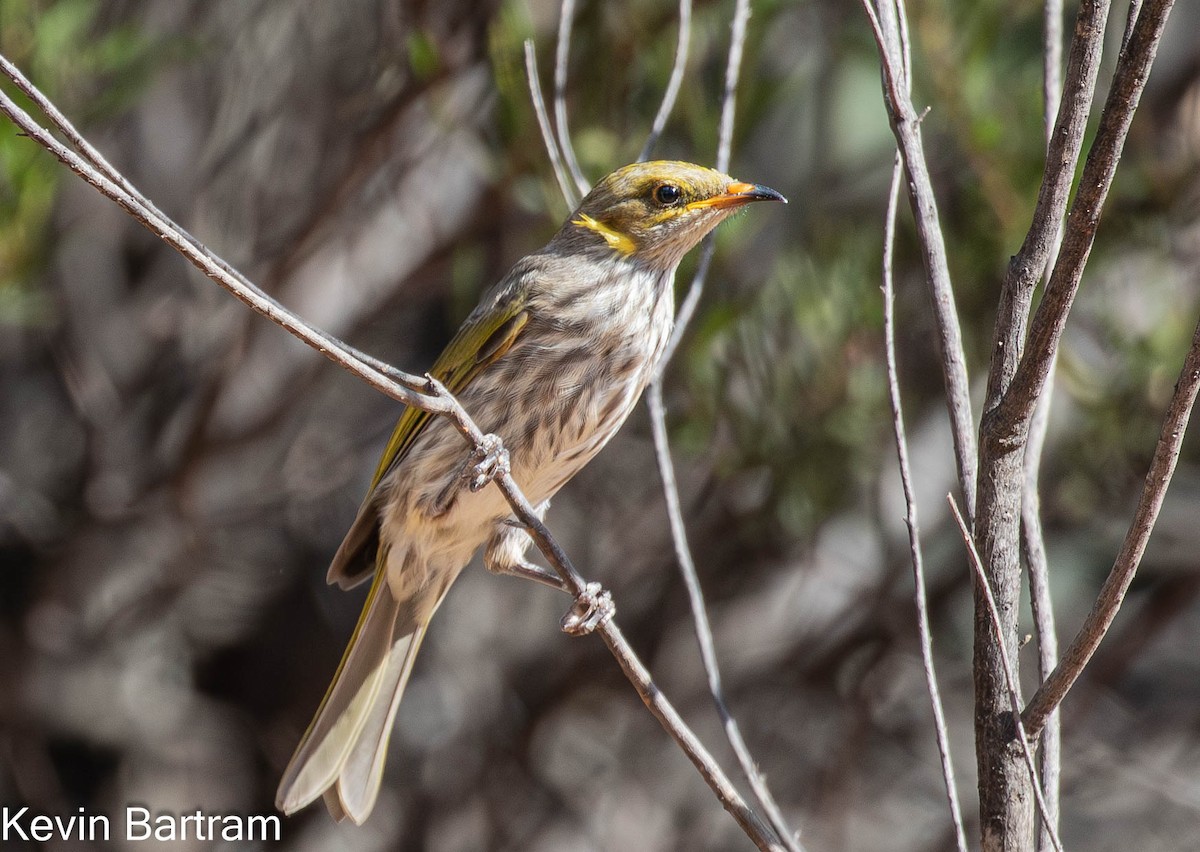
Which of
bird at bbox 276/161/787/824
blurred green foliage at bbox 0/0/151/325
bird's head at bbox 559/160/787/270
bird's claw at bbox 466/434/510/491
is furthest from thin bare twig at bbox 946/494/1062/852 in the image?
blurred green foliage at bbox 0/0/151/325

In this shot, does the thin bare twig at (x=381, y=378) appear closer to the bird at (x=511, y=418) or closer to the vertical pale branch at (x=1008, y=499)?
the vertical pale branch at (x=1008, y=499)

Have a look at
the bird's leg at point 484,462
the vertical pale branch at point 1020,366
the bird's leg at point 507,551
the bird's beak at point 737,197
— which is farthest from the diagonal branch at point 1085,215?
the bird's leg at point 507,551

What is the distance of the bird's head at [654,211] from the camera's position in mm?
3332

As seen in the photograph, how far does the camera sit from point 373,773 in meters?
3.29

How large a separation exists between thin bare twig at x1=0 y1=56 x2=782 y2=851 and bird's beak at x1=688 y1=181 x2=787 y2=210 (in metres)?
1.11

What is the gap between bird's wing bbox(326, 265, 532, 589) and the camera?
3.30 meters

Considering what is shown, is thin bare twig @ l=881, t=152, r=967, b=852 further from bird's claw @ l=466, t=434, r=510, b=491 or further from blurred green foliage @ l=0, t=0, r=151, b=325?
blurred green foliage @ l=0, t=0, r=151, b=325

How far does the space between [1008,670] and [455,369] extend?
1796 mm

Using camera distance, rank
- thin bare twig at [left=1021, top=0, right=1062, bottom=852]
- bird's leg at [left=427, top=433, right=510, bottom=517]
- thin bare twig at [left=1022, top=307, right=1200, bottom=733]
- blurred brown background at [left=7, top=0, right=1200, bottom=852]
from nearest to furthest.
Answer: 1. thin bare twig at [left=1022, top=307, right=1200, bottom=733]
2. thin bare twig at [left=1021, top=0, right=1062, bottom=852]
3. bird's leg at [left=427, top=433, right=510, bottom=517]
4. blurred brown background at [left=7, top=0, right=1200, bottom=852]

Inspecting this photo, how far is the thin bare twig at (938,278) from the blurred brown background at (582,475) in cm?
157

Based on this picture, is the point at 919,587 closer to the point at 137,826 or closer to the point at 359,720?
the point at 359,720

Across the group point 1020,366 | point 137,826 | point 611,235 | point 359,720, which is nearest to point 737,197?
point 611,235

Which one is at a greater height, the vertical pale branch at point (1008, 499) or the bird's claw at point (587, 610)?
the bird's claw at point (587, 610)

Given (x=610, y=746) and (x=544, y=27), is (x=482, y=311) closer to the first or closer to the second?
(x=544, y=27)
